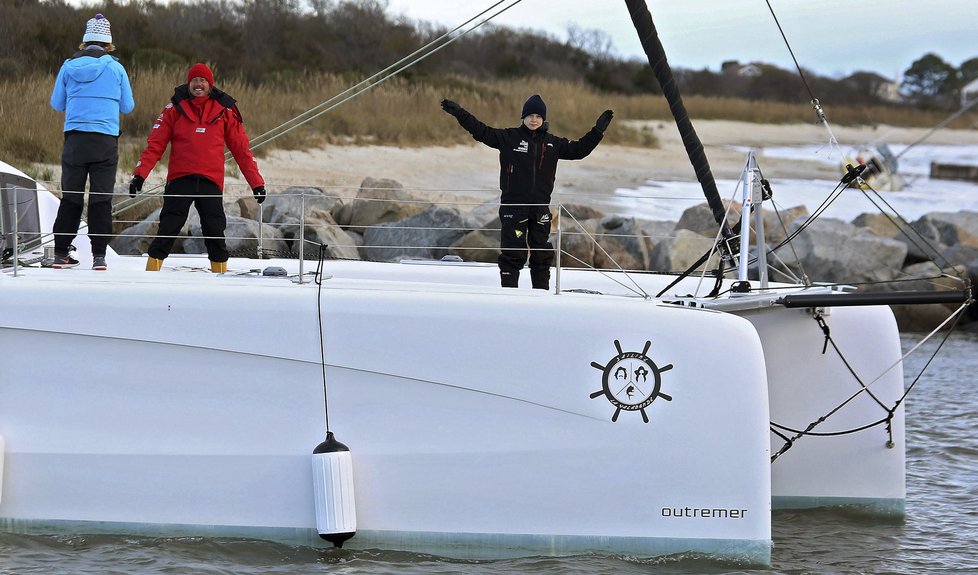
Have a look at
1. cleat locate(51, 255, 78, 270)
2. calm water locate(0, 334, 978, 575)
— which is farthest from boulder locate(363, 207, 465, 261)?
cleat locate(51, 255, 78, 270)

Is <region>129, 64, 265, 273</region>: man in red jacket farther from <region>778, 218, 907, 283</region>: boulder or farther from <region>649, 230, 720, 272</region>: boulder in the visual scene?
<region>778, 218, 907, 283</region>: boulder

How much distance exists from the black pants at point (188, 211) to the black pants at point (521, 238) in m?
1.49

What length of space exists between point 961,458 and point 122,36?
15493mm

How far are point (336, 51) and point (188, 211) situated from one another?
1875 centimetres

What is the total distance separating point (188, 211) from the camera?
6453mm

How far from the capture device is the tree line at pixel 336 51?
672 inches

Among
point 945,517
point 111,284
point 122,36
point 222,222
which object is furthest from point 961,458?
point 122,36

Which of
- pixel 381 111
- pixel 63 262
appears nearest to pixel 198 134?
pixel 63 262

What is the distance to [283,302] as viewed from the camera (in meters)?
5.65

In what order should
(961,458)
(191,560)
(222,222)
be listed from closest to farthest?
(191,560), (222,222), (961,458)

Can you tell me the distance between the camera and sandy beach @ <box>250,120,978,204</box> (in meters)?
16.9

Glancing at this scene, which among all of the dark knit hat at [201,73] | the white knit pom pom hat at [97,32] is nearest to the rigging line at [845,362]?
the dark knit hat at [201,73]

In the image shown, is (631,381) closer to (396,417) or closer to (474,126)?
(396,417)

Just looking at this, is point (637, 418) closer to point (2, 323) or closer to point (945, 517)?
point (945, 517)
